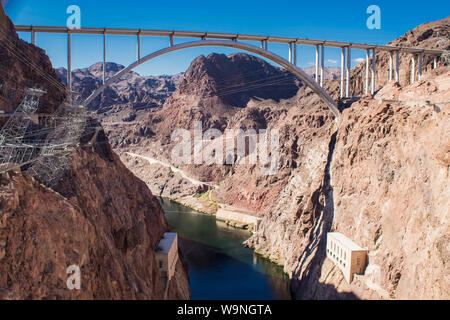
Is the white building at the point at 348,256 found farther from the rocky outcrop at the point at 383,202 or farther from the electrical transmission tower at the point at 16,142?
the electrical transmission tower at the point at 16,142

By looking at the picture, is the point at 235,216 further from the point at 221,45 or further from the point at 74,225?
the point at 74,225

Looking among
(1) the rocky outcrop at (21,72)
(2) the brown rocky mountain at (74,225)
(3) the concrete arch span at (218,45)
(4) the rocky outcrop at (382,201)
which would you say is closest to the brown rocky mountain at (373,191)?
(4) the rocky outcrop at (382,201)

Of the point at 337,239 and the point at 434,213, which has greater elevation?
the point at 434,213

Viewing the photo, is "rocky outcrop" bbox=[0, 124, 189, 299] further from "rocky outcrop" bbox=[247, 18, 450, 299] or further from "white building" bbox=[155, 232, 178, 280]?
"rocky outcrop" bbox=[247, 18, 450, 299]

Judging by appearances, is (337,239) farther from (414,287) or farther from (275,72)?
(275,72)

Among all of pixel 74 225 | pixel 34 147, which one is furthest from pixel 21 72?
pixel 74 225

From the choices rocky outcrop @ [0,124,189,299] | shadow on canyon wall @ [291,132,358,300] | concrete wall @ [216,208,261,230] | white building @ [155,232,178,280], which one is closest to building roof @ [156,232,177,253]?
white building @ [155,232,178,280]
